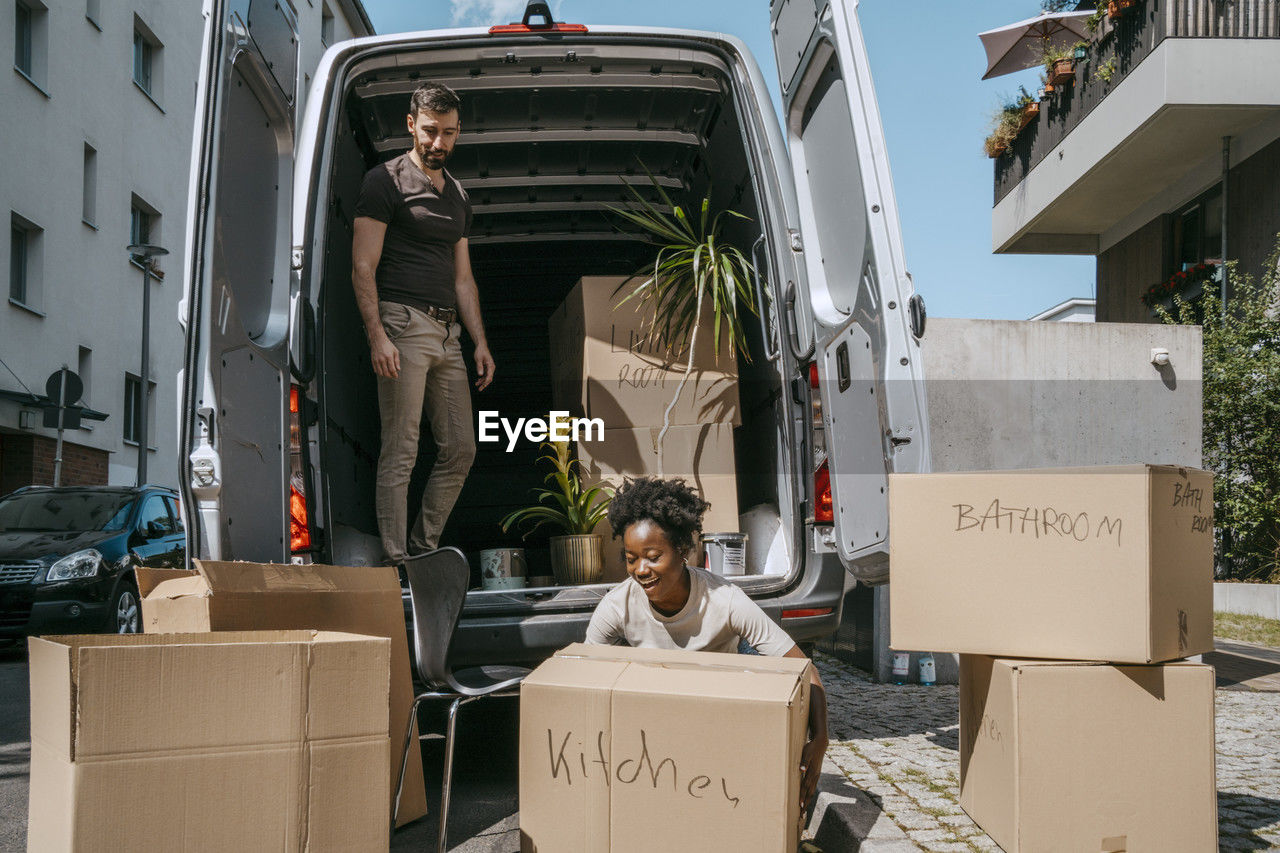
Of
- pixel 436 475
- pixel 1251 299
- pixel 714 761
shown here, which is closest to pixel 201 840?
pixel 714 761

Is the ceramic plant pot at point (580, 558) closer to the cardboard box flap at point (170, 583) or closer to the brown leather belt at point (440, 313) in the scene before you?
the brown leather belt at point (440, 313)

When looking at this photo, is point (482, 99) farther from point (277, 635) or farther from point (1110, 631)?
point (1110, 631)

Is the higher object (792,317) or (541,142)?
(541,142)

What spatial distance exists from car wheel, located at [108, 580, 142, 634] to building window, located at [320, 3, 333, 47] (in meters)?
20.0

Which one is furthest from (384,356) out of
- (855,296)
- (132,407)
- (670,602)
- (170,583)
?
(132,407)

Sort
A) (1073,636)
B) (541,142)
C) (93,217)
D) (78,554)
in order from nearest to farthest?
(1073,636)
(541,142)
(78,554)
(93,217)

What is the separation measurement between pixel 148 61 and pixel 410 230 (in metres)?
16.4

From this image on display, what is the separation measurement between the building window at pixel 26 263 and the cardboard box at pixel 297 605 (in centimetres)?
1299

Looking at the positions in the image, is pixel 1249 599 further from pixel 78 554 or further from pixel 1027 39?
pixel 1027 39

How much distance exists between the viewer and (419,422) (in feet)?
14.8

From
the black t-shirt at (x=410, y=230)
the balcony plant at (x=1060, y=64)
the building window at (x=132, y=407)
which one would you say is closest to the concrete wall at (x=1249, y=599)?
the balcony plant at (x=1060, y=64)

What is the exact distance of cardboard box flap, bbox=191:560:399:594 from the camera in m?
2.84

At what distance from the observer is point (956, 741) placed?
13.9ft

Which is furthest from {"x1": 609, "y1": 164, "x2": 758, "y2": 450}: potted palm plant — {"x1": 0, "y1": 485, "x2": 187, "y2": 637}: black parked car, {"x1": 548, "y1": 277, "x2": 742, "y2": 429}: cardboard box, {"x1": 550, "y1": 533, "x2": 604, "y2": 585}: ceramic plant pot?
{"x1": 0, "y1": 485, "x2": 187, "y2": 637}: black parked car
